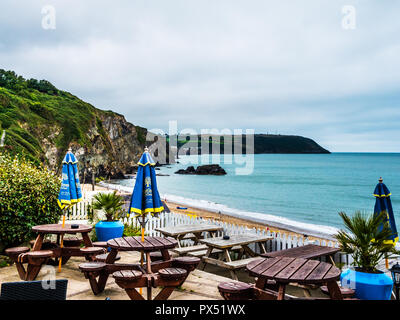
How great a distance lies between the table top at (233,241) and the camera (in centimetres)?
780

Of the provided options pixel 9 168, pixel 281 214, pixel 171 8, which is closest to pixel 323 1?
pixel 171 8

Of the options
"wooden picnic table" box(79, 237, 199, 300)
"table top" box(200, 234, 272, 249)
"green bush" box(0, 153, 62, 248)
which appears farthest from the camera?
"green bush" box(0, 153, 62, 248)

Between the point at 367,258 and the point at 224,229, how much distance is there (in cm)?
566

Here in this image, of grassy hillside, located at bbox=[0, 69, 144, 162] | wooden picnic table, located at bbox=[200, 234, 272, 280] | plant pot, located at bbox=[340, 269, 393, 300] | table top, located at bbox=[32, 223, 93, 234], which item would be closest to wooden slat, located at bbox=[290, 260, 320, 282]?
plant pot, located at bbox=[340, 269, 393, 300]

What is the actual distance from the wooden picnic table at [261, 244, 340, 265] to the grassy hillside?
102 ft

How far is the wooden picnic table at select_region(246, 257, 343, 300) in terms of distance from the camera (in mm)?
4152

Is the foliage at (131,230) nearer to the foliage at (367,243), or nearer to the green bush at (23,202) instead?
the green bush at (23,202)

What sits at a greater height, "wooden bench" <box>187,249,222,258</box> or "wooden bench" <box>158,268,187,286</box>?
"wooden bench" <box>158,268,187,286</box>

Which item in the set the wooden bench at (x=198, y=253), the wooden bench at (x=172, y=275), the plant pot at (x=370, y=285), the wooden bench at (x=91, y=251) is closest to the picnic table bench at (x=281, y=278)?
the plant pot at (x=370, y=285)

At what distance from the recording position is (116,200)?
9.78 m

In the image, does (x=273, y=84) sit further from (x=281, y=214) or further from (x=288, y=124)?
(x=288, y=124)

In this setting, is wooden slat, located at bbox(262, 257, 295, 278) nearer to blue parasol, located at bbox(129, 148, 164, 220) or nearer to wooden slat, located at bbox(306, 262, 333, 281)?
wooden slat, located at bbox(306, 262, 333, 281)

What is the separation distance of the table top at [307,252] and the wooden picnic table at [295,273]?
7.21 feet

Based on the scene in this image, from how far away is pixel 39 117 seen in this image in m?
54.1
